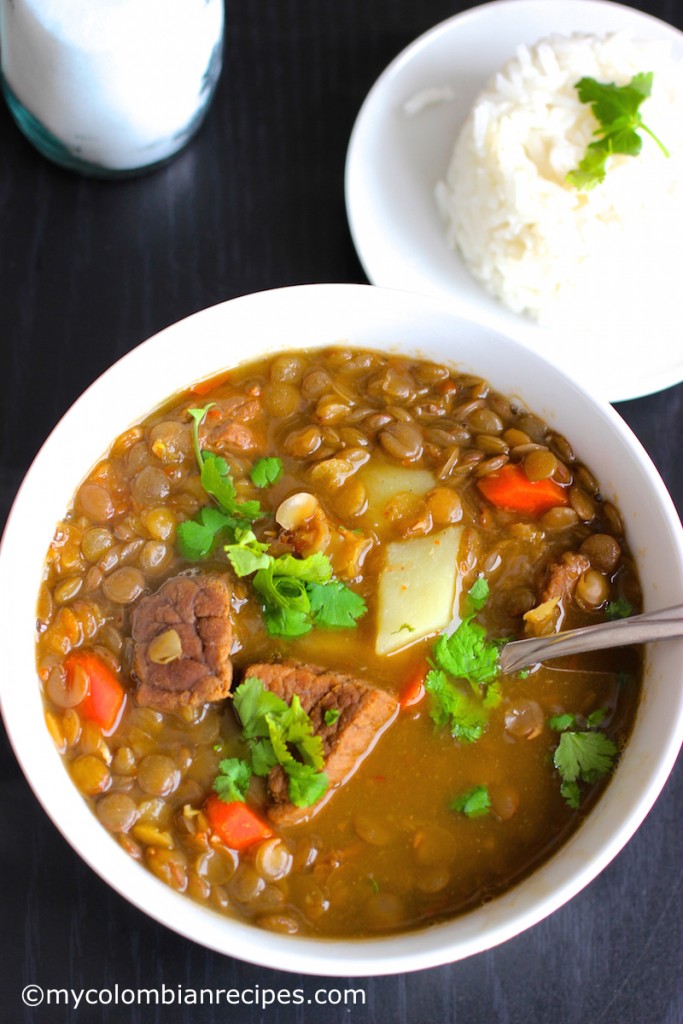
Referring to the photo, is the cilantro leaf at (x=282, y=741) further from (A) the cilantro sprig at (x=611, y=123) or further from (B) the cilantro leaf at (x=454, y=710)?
(A) the cilantro sprig at (x=611, y=123)

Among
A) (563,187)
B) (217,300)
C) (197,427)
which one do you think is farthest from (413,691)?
(563,187)

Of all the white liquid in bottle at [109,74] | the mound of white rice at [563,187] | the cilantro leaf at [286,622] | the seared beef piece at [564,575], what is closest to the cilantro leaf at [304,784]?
the cilantro leaf at [286,622]

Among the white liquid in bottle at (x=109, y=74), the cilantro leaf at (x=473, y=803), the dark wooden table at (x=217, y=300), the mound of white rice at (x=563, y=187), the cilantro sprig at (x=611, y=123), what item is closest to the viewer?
the cilantro leaf at (x=473, y=803)

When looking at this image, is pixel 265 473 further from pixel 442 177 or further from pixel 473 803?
pixel 442 177

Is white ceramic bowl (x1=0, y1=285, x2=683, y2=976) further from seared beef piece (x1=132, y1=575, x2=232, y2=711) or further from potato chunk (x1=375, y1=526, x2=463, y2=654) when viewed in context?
potato chunk (x1=375, y1=526, x2=463, y2=654)

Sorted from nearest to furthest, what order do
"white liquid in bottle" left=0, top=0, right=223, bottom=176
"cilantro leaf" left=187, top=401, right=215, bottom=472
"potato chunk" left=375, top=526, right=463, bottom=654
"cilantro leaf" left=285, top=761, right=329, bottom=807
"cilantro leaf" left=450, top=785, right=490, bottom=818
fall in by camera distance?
1. "cilantro leaf" left=285, top=761, right=329, bottom=807
2. "cilantro leaf" left=450, top=785, right=490, bottom=818
3. "potato chunk" left=375, top=526, right=463, bottom=654
4. "cilantro leaf" left=187, top=401, right=215, bottom=472
5. "white liquid in bottle" left=0, top=0, right=223, bottom=176

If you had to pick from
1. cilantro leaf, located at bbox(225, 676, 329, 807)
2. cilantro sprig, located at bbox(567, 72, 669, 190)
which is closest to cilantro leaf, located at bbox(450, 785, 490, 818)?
cilantro leaf, located at bbox(225, 676, 329, 807)
